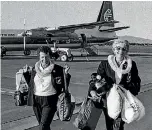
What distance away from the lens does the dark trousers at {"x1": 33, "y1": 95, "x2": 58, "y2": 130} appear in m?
3.74

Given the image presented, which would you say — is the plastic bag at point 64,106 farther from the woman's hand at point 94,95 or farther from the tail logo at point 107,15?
the tail logo at point 107,15

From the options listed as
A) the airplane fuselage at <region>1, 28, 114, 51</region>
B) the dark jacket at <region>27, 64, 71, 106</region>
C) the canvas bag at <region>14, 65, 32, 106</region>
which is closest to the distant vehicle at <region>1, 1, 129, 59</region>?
the airplane fuselage at <region>1, 28, 114, 51</region>

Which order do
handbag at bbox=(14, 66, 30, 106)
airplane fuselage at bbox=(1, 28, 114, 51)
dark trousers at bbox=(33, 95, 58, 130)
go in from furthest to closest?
airplane fuselage at bbox=(1, 28, 114, 51) → handbag at bbox=(14, 66, 30, 106) → dark trousers at bbox=(33, 95, 58, 130)

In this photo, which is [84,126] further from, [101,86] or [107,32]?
[107,32]

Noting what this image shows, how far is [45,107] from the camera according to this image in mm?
3758

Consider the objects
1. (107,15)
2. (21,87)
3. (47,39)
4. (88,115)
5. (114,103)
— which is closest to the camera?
(114,103)

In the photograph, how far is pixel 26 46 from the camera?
28.9 m

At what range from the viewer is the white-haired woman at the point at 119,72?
3634 millimetres

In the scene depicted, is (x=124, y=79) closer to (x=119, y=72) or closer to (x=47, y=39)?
(x=119, y=72)

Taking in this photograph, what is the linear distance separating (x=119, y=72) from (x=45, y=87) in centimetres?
102

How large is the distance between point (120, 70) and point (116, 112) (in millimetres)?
560

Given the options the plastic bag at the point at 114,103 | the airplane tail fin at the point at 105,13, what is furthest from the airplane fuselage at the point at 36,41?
the plastic bag at the point at 114,103

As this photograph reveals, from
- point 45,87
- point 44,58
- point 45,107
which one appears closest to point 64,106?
point 45,107

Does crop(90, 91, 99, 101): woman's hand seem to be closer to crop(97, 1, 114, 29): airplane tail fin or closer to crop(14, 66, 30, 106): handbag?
crop(14, 66, 30, 106): handbag
